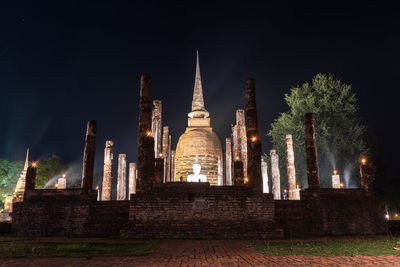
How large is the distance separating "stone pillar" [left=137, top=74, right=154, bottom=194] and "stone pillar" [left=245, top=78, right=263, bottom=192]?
4.90m

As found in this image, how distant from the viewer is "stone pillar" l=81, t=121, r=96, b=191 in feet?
51.3

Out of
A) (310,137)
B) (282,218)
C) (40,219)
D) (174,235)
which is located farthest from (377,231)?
(40,219)

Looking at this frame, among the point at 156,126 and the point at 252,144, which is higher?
the point at 156,126

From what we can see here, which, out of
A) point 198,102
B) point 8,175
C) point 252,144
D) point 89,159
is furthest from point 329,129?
point 8,175

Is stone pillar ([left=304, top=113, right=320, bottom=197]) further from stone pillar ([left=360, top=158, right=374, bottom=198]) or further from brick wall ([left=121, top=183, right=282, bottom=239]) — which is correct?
brick wall ([left=121, top=183, right=282, bottom=239])

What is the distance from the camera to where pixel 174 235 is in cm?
1177

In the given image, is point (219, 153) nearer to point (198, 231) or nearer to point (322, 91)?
point (322, 91)

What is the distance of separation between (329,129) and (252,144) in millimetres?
15566

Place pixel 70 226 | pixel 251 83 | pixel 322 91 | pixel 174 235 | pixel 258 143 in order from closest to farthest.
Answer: pixel 174 235 < pixel 70 226 < pixel 258 143 < pixel 251 83 < pixel 322 91

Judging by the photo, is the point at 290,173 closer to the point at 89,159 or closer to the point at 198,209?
the point at 198,209

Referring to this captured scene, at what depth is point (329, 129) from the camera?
28812mm

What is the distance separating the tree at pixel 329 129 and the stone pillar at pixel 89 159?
1929 centimetres

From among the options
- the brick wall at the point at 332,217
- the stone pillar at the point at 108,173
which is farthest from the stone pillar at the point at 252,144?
the stone pillar at the point at 108,173

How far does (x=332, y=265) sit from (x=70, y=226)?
1118 cm
